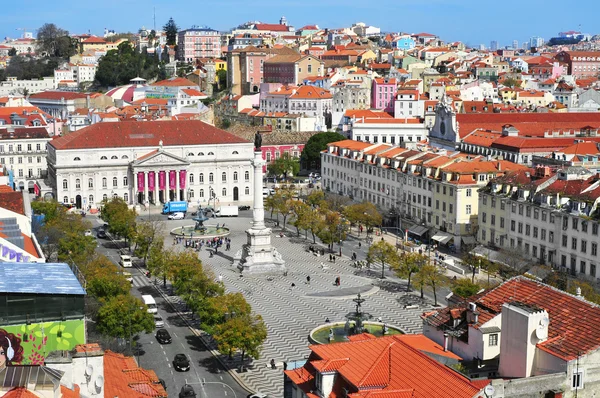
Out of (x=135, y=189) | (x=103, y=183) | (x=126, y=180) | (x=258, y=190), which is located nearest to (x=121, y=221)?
(x=258, y=190)

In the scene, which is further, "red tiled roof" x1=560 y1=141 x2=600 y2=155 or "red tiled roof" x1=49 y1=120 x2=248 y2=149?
"red tiled roof" x1=49 y1=120 x2=248 y2=149

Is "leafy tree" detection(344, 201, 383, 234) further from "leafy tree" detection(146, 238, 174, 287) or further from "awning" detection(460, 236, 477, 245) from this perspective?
"leafy tree" detection(146, 238, 174, 287)

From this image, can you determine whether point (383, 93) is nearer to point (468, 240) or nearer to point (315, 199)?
point (315, 199)

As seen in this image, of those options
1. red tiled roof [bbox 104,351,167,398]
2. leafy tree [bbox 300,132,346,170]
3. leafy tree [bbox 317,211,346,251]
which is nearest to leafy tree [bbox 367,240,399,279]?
leafy tree [bbox 317,211,346,251]

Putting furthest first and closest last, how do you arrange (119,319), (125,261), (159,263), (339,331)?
(125,261) < (159,263) < (339,331) < (119,319)

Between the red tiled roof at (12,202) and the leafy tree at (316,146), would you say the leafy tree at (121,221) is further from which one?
the leafy tree at (316,146)
